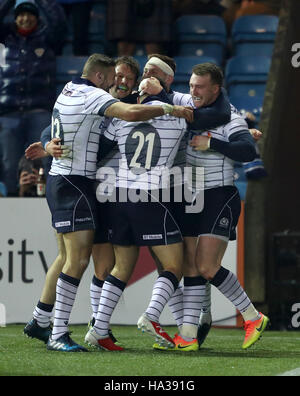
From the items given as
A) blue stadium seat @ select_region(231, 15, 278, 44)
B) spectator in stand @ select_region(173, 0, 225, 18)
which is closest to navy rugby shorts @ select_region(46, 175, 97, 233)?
blue stadium seat @ select_region(231, 15, 278, 44)

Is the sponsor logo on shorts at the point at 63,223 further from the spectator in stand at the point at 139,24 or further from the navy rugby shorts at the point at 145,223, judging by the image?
the spectator in stand at the point at 139,24

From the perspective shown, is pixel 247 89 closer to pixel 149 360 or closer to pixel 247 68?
pixel 247 68

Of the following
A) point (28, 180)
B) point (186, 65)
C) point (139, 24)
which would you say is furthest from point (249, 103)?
point (28, 180)

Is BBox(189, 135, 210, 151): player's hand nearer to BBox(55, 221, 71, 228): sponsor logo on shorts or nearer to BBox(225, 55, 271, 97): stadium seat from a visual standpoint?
BBox(55, 221, 71, 228): sponsor logo on shorts

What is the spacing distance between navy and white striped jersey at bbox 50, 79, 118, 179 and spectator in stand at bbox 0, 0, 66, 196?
316cm

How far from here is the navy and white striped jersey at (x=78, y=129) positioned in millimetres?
5922

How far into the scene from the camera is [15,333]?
733 centimetres

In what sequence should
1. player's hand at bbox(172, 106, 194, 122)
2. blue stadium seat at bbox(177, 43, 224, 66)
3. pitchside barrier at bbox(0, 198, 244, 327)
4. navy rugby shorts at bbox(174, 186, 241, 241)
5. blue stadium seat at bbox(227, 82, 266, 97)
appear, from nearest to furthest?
player's hand at bbox(172, 106, 194, 122) → navy rugby shorts at bbox(174, 186, 241, 241) → pitchside barrier at bbox(0, 198, 244, 327) → blue stadium seat at bbox(227, 82, 266, 97) → blue stadium seat at bbox(177, 43, 224, 66)

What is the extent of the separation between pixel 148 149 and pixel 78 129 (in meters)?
0.43

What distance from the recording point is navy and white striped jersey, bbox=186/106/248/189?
20.3ft

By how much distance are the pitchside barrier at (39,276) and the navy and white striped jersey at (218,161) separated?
2.01 meters

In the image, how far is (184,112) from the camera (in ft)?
19.4

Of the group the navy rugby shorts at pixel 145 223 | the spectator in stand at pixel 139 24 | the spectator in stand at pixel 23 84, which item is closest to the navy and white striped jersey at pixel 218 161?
the navy rugby shorts at pixel 145 223
